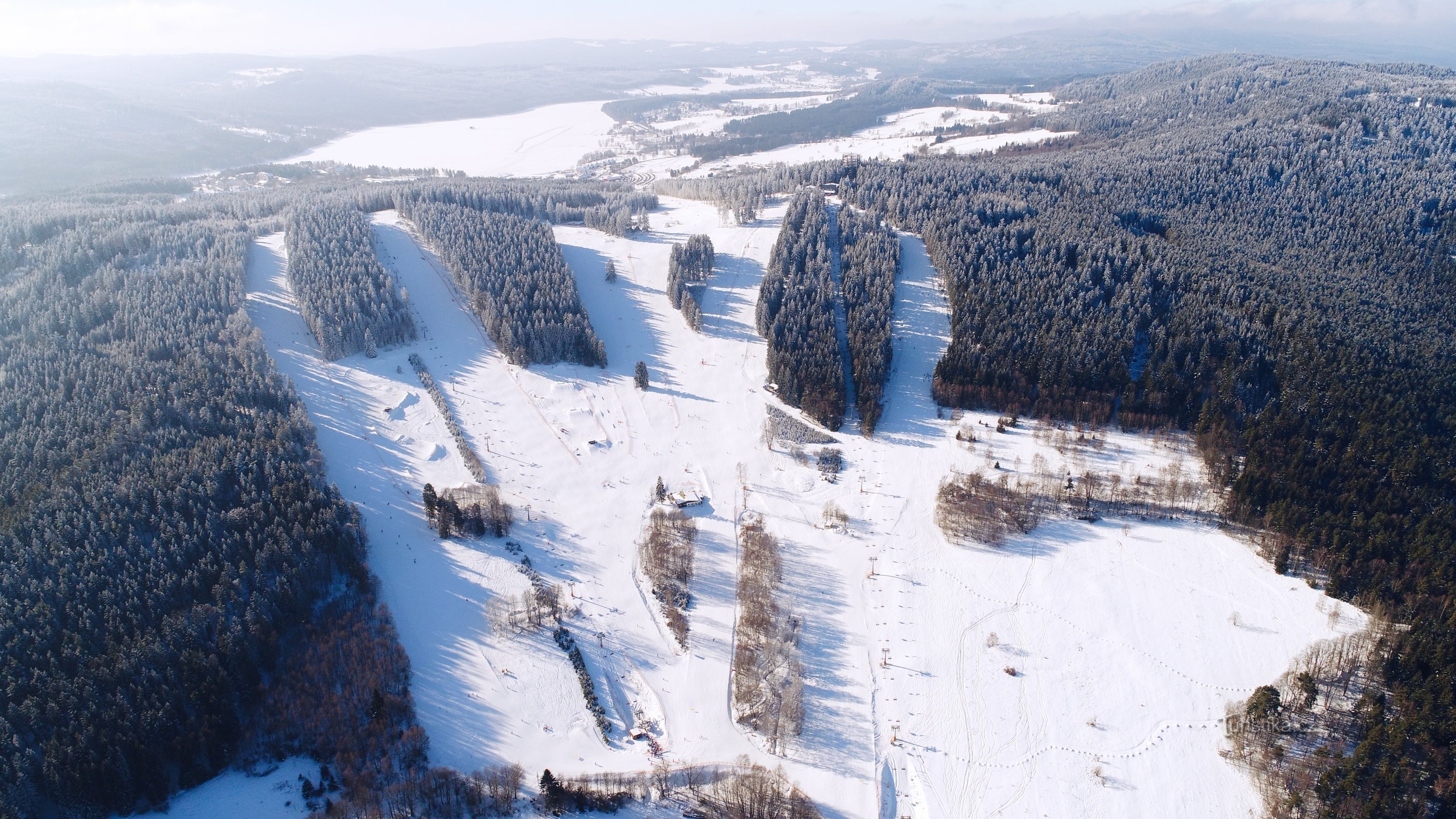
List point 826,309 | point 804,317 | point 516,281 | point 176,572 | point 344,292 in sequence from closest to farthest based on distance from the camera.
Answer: point 176,572
point 804,317
point 344,292
point 826,309
point 516,281

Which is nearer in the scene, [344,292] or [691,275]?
[344,292]

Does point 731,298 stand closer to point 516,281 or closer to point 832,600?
point 516,281

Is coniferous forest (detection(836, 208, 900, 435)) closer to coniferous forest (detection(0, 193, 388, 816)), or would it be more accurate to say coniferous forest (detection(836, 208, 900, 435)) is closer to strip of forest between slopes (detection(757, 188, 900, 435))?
strip of forest between slopes (detection(757, 188, 900, 435))

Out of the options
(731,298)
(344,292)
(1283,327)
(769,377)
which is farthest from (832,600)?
(344,292)

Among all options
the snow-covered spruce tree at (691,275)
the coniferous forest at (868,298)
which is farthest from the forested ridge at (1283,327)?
the snow-covered spruce tree at (691,275)

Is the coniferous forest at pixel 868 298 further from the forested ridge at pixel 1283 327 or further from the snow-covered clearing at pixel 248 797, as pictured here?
the snow-covered clearing at pixel 248 797

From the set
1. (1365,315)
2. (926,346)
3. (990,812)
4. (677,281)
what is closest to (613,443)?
(677,281)

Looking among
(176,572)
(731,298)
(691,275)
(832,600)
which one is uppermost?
(691,275)
